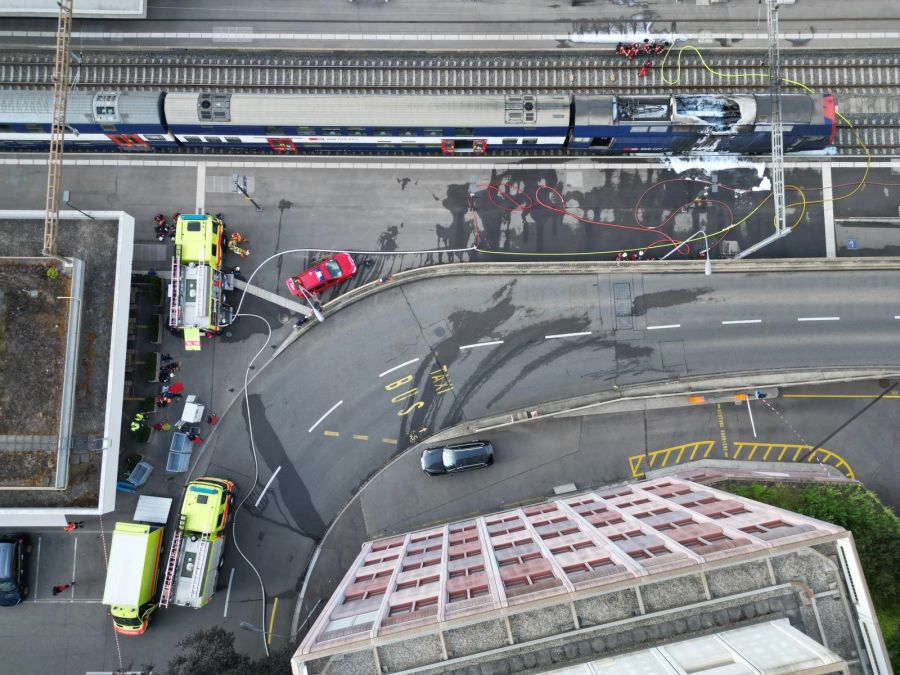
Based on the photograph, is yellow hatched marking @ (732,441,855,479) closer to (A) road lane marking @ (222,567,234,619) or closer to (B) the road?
(B) the road

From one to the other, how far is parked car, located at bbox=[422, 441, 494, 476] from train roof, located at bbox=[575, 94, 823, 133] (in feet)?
85.8

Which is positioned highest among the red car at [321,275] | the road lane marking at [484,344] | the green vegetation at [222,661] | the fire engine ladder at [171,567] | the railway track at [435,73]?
the railway track at [435,73]

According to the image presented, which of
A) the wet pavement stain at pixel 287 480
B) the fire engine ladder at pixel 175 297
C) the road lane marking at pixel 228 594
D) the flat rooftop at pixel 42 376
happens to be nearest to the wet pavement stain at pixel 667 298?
the wet pavement stain at pixel 287 480

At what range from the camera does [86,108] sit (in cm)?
3962

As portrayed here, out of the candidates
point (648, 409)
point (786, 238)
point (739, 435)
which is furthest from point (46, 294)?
point (786, 238)

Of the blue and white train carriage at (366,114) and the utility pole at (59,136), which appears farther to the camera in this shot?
the blue and white train carriage at (366,114)

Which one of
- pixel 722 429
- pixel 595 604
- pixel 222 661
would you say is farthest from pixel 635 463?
pixel 222 661

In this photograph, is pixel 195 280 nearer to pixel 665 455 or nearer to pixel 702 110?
pixel 665 455

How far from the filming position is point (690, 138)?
41.2 metres

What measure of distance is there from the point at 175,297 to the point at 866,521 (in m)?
50.8

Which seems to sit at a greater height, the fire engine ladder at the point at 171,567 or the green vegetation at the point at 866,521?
the green vegetation at the point at 866,521

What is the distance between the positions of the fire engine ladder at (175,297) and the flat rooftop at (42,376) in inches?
155

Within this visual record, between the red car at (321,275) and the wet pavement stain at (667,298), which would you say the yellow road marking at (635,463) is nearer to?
the wet pavement stain at (667,298)

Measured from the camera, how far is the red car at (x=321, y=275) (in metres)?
41.2
